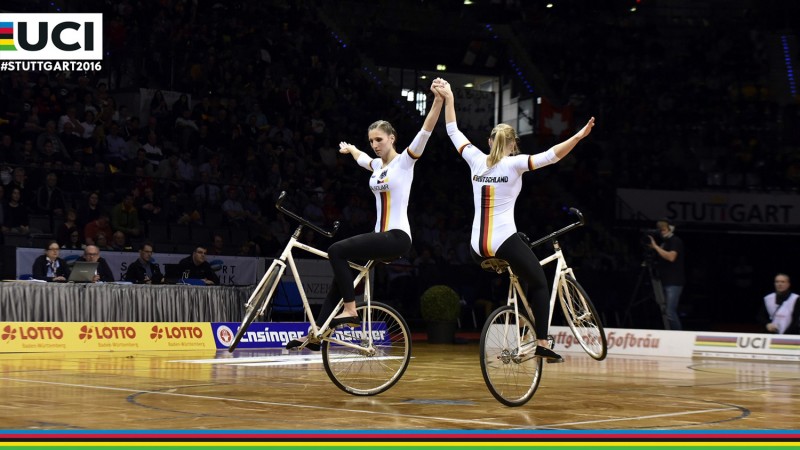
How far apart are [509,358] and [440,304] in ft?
39.1

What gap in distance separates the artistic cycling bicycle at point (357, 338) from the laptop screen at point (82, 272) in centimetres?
788

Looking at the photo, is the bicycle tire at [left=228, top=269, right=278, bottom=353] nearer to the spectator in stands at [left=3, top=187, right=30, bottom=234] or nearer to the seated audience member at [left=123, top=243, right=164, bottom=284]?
the seated audience member at [left=123, top=243, right=164, bottom=284]

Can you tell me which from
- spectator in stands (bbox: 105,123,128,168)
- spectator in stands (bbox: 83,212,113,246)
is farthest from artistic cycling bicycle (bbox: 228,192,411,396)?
spectator in stands (bbox: 105,123,128,168)

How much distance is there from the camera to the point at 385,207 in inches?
359

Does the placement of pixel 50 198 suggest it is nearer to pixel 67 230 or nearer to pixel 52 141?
pixel 67 230

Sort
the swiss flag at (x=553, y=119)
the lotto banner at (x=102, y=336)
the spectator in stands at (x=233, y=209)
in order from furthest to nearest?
the swiss flag at (x=553, y=119) < the spectator in stands at (x=233, y=209) < the lotto banner at (x=102, y=336)

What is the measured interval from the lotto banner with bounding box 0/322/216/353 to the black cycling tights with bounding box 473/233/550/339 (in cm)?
905

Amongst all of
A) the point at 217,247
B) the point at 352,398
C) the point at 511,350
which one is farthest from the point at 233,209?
the point at 511,350

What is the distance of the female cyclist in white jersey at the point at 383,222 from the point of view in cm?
877

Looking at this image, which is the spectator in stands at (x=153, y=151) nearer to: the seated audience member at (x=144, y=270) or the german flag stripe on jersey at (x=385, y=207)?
the seated audience member at (x=144, y=270)

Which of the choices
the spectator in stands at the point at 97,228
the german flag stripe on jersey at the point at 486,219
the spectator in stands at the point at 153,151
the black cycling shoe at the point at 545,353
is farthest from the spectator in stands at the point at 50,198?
the black cycling shoe at the point at 545,353

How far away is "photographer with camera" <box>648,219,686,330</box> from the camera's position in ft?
61.4

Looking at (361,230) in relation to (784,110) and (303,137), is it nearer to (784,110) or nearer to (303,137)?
(303,137)

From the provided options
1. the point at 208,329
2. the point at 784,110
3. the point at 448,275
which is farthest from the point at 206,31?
the point at 784,110
